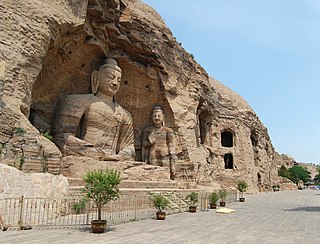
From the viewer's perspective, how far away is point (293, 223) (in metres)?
10.2

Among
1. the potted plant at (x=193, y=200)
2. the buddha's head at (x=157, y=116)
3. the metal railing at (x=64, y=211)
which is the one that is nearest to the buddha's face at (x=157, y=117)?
the buddha's head at (x=157, y=116)

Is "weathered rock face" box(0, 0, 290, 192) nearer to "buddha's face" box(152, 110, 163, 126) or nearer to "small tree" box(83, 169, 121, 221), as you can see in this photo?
"buddha's face" box(152, 110, 163, 126)

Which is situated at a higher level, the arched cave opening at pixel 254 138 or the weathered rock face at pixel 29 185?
the arched cave opening at pixel 254 138

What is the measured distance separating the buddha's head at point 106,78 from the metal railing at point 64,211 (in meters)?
6.35

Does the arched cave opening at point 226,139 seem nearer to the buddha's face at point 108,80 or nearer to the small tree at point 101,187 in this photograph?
the buddha's face at point 108,80

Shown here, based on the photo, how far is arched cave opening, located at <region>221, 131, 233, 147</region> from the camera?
30.3 metres

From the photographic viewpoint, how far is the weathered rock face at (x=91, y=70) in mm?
11195

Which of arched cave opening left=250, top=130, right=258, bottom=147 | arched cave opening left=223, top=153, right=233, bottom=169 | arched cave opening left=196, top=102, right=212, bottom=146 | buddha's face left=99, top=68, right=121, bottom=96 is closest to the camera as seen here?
buddha's face left=99, top=68, right=121, bottom=96

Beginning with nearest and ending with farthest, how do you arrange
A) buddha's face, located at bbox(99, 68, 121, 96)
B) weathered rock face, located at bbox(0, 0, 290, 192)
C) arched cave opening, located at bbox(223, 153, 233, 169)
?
weathered rock face, located at bbox(0, 0, 290, 192) < buddha's face, located at bbox(99, 68, 121, 96) < arched cave opening, located at bbox(223, 153, 233, 169)

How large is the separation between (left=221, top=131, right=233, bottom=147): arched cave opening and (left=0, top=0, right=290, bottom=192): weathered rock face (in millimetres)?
2799

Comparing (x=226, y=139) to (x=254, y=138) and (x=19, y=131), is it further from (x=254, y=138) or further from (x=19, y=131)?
(x=19, y=131)

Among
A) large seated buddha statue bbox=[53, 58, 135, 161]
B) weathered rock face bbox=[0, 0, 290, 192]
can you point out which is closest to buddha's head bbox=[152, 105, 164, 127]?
weathered rock face bbox=[0, 0, 290, 192]

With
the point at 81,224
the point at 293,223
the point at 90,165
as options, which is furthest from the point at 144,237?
the point at 90,165

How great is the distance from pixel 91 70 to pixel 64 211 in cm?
960
